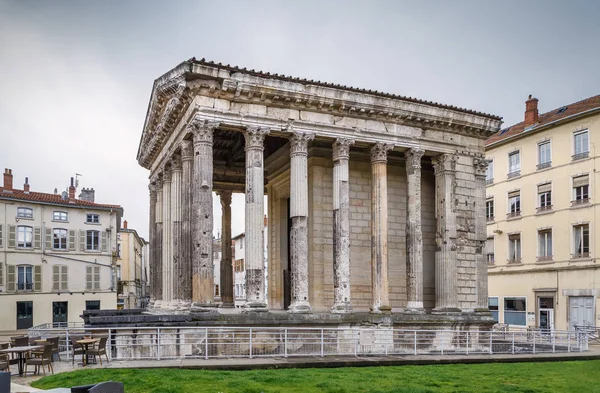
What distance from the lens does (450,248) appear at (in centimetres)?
2014

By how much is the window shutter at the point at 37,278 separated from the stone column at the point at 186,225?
21145 mm

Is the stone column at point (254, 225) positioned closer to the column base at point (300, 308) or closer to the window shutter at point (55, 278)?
the column base at point (300, 308)

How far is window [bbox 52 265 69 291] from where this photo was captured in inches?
1432

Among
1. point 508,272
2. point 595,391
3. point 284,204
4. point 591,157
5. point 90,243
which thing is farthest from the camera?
point 90,243

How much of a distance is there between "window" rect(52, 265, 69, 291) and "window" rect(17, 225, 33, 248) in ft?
7.31

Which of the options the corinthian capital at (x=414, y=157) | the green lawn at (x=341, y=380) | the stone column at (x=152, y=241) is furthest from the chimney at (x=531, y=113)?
the green lawn at (x=341, y=380)

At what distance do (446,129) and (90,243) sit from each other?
27.0m

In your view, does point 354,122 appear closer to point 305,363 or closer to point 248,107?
point 248,107

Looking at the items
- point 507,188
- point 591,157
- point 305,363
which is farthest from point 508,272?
point 305,363

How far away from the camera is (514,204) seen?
32.6 meters

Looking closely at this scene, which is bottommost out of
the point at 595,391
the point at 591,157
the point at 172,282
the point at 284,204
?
the point at 595,391

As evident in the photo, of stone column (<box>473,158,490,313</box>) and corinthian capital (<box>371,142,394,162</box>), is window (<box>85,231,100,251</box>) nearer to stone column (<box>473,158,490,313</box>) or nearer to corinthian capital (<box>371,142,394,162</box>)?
corinthian capital (<box>371,142,394,162</box>)

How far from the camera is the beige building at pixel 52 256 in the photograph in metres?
34.1

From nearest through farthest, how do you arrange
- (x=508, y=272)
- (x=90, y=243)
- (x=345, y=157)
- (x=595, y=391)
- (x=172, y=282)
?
(x=595, y=391), (x=345, y=157), (x=172, y=282), (x=508, y=272), (x=90, y=243)
